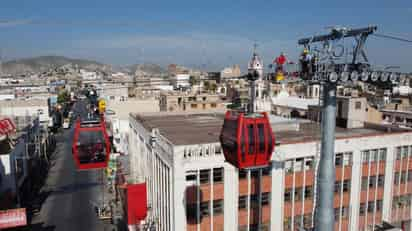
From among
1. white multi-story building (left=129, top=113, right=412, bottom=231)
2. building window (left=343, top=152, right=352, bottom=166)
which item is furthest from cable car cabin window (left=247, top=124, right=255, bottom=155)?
building window (left=343, top=152, right=352, bottom=166)

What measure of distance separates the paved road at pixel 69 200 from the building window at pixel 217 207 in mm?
17972

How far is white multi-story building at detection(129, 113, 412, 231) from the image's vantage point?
65.9 feet

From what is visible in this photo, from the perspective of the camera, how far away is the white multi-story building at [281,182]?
65.9 ft

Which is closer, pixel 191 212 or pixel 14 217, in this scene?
pixel 191 212

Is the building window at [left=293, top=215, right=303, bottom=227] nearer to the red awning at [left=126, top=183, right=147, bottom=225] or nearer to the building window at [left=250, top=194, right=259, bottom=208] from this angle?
the building window at [left=250, top=194, right=259, bottom=208]

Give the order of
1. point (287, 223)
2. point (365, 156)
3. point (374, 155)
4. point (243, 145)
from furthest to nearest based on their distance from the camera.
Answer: point (374, 155) → point (365, 156) → point (287, 223) → point (243, 145)

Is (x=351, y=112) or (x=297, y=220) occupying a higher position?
(x=351, y=112)

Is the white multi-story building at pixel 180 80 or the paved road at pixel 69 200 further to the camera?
the paved road at pixel 69 200

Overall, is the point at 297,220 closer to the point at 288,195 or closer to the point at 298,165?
the point at 288,195

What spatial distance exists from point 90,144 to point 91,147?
245mm

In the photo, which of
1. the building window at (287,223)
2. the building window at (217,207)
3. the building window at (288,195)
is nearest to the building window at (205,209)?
the building window at (217,207)

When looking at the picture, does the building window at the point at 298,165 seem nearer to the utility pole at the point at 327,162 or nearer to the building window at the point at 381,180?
the building window at the point at 381,180

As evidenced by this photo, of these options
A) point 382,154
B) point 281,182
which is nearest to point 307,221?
point 281,182

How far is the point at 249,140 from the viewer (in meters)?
13.7
